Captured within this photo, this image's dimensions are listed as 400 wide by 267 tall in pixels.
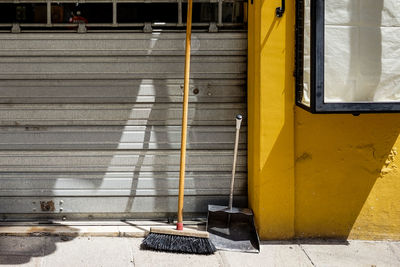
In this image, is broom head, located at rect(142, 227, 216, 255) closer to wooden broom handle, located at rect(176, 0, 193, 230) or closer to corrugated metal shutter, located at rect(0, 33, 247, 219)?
wooden broom handle, located at rect(176, 0, 193, 230)

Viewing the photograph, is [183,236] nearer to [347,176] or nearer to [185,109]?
[185,109]

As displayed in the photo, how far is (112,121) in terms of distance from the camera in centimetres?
633

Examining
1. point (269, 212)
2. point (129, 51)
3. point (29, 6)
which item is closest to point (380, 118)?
point (269, 212)

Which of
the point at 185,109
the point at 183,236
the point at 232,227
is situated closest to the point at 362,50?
the point at 185,109

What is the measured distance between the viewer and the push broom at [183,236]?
5.73m

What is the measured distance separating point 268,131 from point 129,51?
1.75m

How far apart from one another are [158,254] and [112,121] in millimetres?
1575

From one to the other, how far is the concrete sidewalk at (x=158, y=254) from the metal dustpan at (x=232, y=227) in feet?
0.45

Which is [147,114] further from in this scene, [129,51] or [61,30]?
[61,30]

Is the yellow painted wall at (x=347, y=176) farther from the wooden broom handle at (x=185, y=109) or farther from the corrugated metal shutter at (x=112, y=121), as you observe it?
the wooden broom handle at (x=185, y=109)

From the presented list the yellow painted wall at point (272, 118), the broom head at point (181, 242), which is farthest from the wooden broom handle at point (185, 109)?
the yellow painted wall at point (272, 118)

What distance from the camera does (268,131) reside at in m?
6.00

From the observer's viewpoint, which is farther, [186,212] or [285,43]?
[186,212]

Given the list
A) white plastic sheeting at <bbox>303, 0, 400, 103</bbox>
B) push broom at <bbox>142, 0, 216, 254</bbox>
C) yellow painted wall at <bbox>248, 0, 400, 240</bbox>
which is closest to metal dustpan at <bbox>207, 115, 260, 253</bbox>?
yellow painted wall at <bbox>248, 0, 400, 240</bbox>
